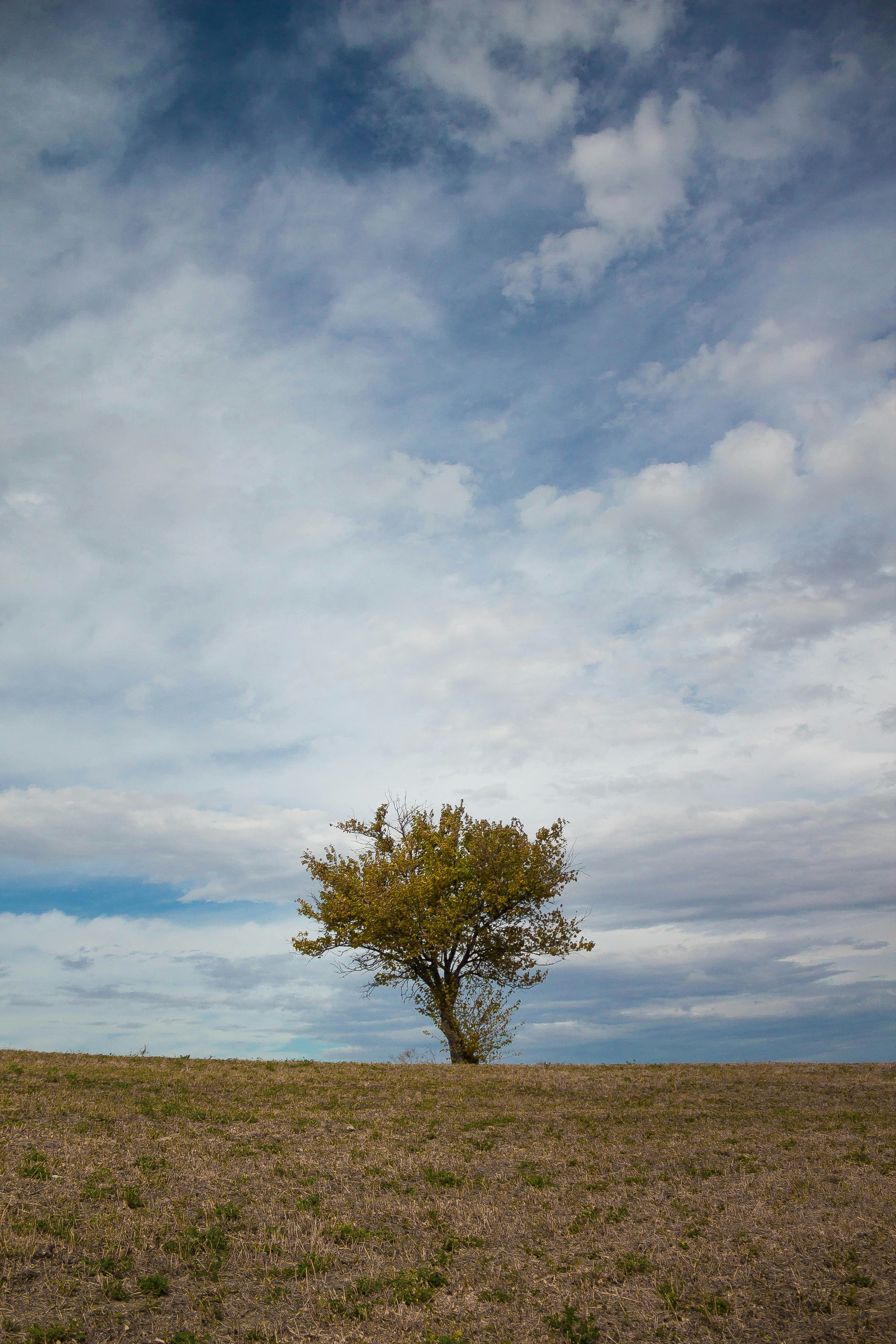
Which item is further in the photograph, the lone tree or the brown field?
the lone tree

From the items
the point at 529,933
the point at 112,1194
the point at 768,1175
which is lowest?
the point at 768,1175

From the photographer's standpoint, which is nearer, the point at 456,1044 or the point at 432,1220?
the point at 432,1220

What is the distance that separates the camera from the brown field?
400 inches

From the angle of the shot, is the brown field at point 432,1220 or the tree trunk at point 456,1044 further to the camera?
the tree trunk at point 456,1044

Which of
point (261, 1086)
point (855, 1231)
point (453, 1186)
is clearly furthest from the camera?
point (261, 1086)

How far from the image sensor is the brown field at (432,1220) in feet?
33.3

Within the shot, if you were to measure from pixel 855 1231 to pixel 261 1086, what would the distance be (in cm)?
1722

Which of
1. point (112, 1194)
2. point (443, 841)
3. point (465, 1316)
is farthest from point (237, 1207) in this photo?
Answer: point (443, 841)

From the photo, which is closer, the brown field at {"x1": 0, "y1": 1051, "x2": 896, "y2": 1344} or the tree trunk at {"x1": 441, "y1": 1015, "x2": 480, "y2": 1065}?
the brown field at {"x1": 0, "y1": 1051, "x2": 896, "y2": 1344}

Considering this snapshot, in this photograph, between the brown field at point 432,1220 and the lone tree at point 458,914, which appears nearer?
the brown field at point 432,1220

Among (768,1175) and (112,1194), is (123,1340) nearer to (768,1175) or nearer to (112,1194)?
(112,1194)

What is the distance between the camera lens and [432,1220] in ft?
43.5

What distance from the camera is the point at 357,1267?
11492 mm

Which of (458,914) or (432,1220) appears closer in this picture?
(432,1220)
